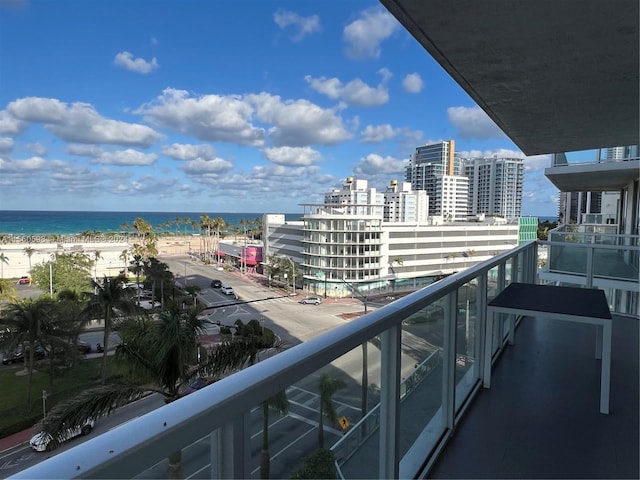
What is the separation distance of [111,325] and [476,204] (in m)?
105

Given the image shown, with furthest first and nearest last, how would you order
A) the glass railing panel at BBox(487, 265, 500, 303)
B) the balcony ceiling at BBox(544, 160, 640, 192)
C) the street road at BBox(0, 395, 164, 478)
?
the street road at BBox(0, 395, 164, 478) → the balcony ceiling at BBox(544, 160, 640, 192) → the glass railing panel at BBox(487, 265, 500, 303)

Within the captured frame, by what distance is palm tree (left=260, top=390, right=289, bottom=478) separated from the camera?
828 millimetres

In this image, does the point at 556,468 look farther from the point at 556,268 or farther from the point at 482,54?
the point at 556,268

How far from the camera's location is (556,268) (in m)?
6.33

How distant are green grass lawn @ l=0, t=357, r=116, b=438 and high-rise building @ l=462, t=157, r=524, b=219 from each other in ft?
334

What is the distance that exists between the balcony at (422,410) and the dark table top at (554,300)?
5.6 inches

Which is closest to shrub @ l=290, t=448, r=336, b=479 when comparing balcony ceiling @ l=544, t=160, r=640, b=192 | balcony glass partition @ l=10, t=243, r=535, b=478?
balcony glass partition @ l=10, t=243, r=535, b=478

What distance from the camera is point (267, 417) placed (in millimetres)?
857

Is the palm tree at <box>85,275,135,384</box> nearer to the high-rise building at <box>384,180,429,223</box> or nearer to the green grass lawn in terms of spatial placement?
the green grass lawn

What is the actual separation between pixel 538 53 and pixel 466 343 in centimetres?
195

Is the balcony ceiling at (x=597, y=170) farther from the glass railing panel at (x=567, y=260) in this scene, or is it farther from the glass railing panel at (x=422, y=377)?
the glass railing panel at (x=422, y=377)

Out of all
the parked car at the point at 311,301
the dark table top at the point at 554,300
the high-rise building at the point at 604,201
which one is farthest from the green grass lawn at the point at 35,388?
the parked car at the point at 311,301

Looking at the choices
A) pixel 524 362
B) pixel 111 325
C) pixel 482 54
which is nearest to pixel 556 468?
pixel 524 362

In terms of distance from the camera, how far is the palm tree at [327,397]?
109cm
